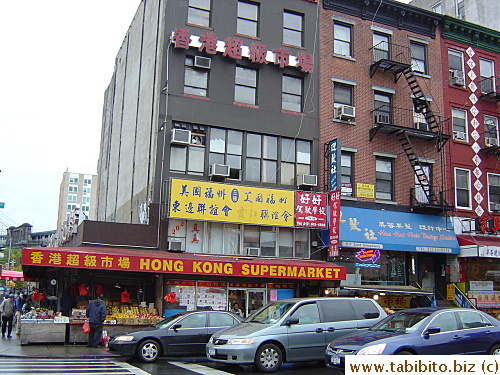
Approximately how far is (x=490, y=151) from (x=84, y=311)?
825 inches

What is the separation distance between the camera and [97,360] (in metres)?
14.8

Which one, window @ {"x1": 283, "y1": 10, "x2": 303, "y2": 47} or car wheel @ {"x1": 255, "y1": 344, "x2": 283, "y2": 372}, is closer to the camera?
car wheel @ {"x1": 255, "y1": 344, "x2": 283, "y2": 372}

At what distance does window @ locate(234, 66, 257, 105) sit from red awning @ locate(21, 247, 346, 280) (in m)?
6.77

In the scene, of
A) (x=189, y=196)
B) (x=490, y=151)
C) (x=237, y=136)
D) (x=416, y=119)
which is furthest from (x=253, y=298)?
(x=490, y=151)

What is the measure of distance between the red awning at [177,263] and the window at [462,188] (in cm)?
868

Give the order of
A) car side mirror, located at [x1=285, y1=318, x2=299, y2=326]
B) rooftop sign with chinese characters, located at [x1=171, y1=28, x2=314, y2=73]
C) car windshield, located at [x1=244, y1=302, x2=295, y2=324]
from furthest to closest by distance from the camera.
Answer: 1. rooftop sign with chinese characters, located at [x1=171, y1=28, x2=314, y2=73]
2. car windshield, located at [x1=244, y1=302, x2=295, y2=324]
3. car side mirror, located at [x1=285, y1=318, x2=299, y2=326]

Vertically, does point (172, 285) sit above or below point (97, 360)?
above

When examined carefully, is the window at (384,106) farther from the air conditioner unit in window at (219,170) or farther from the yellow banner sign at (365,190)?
the air conditioner unit in window at (219,170)

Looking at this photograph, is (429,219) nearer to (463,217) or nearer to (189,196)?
(463,217)

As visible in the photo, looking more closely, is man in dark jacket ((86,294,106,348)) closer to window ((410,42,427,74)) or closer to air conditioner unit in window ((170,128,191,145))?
air conditioner unit in window ((170,128,191,145))

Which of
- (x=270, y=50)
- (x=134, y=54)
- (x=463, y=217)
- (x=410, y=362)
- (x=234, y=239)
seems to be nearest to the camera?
(x=410, y=362)

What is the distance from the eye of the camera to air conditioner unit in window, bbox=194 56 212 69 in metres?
22.6

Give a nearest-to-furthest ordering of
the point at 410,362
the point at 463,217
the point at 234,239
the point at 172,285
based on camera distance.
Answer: the point at 410,362 → the point at 172,285 → the point at 234,239 → the point at 463,217

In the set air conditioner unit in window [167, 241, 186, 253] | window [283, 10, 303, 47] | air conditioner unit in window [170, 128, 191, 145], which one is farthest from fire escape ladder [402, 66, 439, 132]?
air conditioner unit in window [167, 241, 186, 253]
